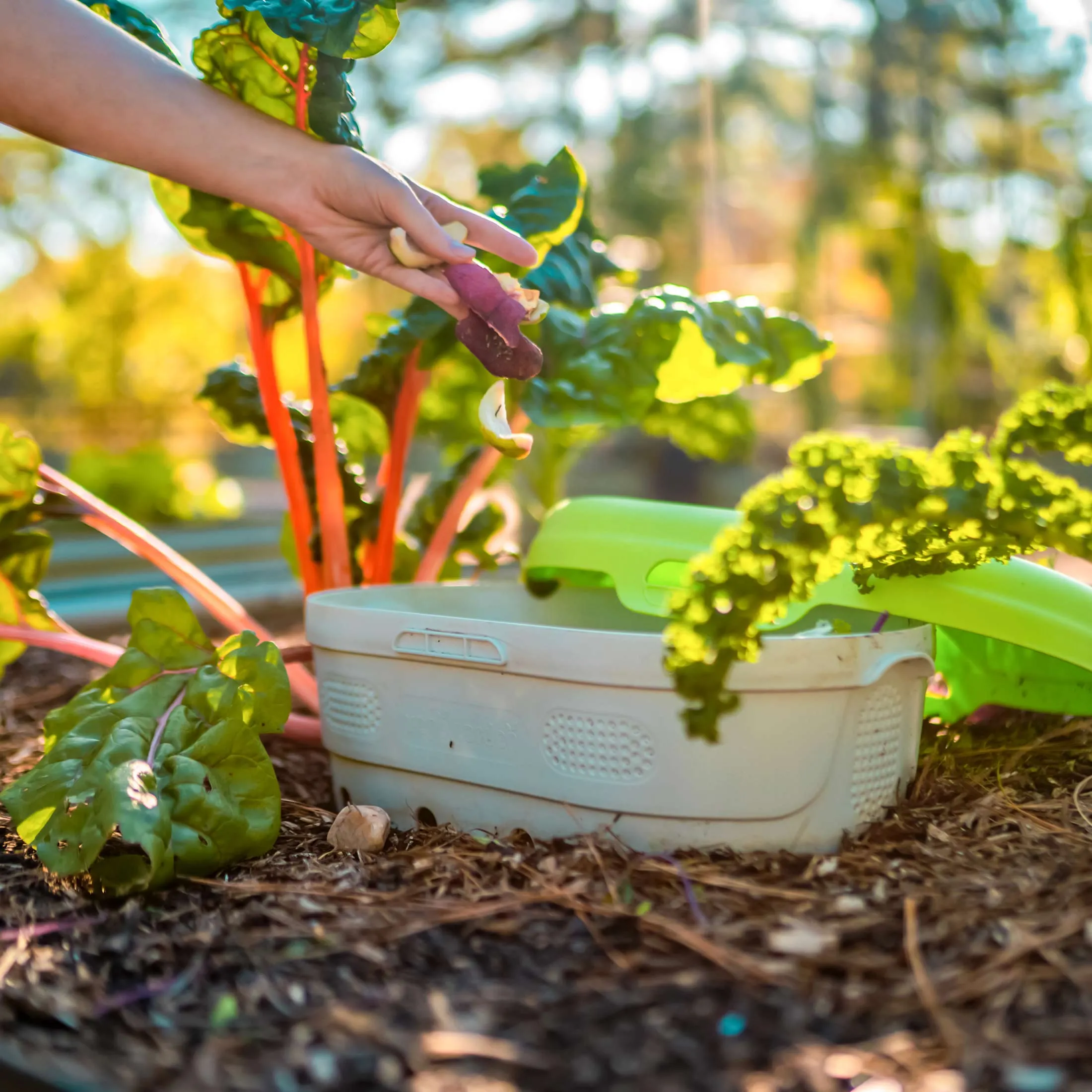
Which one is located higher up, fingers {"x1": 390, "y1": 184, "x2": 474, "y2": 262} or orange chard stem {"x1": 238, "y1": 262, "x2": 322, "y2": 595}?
fingers {"x1": 390, "y1": 184, "x2": 474, "y2": 262}

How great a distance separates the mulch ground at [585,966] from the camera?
75cm

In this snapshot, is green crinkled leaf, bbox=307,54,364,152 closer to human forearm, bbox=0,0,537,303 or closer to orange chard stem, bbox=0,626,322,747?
human forearm, bbox=0,0,537,303

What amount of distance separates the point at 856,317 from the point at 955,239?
208 inches

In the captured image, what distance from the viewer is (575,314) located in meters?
1.68

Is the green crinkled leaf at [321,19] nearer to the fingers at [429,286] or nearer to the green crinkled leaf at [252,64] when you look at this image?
the green crinkled leaf at [252,64]

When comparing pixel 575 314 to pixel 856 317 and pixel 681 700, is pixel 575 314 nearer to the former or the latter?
pixel 681 700

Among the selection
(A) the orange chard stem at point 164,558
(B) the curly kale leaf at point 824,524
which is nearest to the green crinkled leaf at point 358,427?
(A) the orange chard stem at point 164,558

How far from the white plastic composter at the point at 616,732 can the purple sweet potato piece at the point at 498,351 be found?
0.28 metres

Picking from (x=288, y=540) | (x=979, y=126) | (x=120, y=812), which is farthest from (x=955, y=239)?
(x=120, y=812)

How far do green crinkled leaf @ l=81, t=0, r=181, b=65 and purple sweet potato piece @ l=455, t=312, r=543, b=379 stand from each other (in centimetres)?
58

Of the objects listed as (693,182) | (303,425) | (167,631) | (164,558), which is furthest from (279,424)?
(693,182)

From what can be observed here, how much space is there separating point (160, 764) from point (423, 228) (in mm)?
650

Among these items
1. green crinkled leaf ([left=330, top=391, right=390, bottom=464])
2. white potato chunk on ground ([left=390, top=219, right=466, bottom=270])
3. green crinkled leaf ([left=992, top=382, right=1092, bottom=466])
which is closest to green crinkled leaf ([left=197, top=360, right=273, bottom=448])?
green crinkled leaf ([left=330, top=391, right=390, bottom=464])

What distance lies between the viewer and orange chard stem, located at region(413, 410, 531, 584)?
5.56 ft
